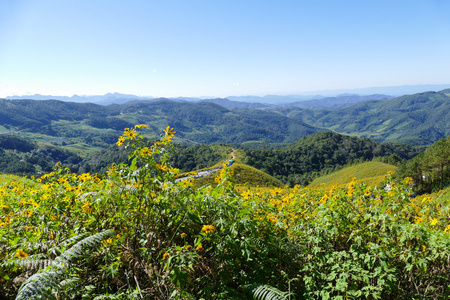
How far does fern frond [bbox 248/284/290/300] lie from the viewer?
7.56 feet

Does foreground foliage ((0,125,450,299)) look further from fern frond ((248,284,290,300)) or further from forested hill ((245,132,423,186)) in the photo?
forested hill ((245,132,423,186))

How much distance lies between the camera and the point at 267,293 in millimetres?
2406

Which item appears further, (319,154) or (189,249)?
(319,154)

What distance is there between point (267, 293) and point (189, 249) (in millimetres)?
939

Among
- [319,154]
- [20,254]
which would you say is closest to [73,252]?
[20,254]

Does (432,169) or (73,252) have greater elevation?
(73,252)

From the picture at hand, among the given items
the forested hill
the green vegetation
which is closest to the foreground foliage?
the green vegetation

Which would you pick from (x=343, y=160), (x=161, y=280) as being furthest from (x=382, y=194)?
(x=343, y=160)

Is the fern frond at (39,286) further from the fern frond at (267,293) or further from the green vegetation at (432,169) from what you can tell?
the green vegetation at (432,169)

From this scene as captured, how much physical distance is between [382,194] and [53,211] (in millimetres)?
5338

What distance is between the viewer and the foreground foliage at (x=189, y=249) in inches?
103

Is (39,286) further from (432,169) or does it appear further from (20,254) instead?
(432,169)

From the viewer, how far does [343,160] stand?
151750 mm

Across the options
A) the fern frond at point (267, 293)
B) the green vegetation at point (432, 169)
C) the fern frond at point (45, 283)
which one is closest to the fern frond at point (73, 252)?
the fern frond at point (45, 283)
